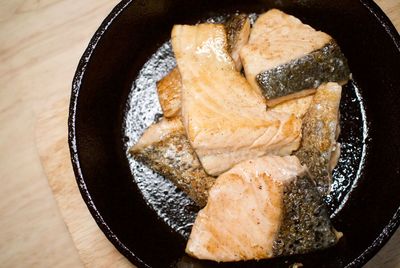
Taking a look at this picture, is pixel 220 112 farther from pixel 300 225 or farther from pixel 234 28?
pixel 300 225

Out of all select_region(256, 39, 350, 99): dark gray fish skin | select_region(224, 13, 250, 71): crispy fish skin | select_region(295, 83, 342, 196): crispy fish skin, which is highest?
select_region(224, 13, 250, 71): crispy fish skin

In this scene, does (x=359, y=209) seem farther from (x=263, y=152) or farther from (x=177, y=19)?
(x=177, y=19)

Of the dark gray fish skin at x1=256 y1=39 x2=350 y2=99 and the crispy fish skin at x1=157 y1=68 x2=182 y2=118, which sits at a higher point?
the dark gray fish skin at x1=256 y1=39 x2=350 y2=99

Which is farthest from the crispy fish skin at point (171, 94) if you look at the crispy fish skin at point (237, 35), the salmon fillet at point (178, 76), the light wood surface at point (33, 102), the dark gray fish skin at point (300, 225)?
the dark gray fish skin at point (300, 225)

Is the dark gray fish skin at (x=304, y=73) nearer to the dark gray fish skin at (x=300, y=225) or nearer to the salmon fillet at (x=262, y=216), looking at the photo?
the salmon fillet at (x=262, y=216)

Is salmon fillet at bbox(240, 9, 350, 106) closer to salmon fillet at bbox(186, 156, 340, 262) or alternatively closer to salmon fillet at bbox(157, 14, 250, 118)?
salmon fillet at bbox(157, 14, 250, 118)

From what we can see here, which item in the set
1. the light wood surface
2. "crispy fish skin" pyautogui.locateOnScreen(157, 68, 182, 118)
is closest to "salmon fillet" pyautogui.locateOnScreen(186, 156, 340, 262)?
"crispy fish skin" pyautogui.locateOnScreen(157, 68, 182, 118)

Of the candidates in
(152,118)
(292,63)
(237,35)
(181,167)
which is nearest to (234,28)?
(237,35)
